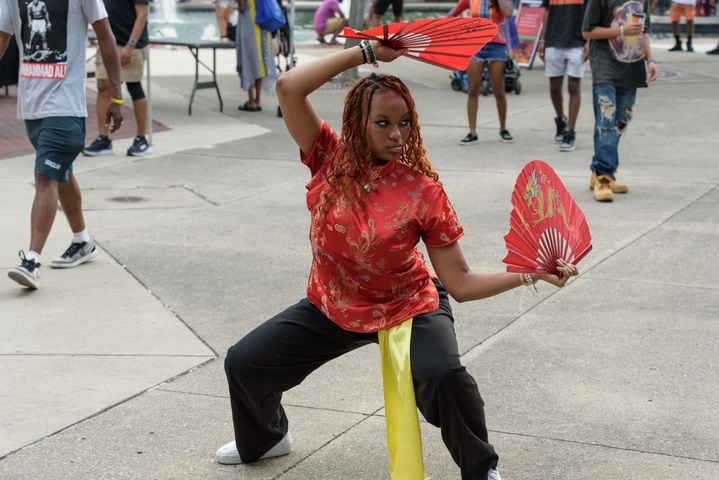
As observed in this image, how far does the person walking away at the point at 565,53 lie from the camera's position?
35.6 ft

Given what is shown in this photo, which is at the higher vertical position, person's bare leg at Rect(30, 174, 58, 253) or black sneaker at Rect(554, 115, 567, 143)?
person's bare leg at Rect(30, 174, 58, 253)

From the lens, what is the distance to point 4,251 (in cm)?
725

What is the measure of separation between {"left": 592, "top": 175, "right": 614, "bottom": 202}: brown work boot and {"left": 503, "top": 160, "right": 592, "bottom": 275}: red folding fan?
5.03m

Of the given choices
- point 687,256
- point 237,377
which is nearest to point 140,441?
point 237,377

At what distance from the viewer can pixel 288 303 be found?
622 centimetres

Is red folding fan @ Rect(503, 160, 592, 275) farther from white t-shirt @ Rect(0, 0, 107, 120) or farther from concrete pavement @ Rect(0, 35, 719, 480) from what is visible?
white t-shirt @ Rect(0, 0, 107, 120)

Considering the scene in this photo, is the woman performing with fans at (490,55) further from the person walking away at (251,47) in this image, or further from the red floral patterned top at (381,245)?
the red floral patterned top at (381,245)

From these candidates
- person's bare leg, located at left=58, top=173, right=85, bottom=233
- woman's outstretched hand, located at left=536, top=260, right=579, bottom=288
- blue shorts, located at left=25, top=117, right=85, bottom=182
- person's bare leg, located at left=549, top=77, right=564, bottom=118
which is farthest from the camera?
person's bare leg, located at left=549, top=77, right=564, bottom=118

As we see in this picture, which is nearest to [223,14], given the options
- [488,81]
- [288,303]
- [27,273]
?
[488,81]

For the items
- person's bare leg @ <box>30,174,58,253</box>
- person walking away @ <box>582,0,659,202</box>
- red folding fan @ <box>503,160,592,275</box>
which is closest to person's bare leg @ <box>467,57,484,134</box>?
person walking away @ <box>582,0,659,202</box>

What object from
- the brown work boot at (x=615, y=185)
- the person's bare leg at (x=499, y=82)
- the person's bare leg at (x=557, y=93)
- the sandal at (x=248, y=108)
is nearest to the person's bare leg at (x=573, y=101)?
the person's bare leg at (x=557, y=93)

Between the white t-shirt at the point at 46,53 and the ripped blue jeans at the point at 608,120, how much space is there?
383 cm

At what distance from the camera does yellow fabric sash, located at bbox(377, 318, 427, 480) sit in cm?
368

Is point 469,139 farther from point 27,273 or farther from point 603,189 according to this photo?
point 27,273
